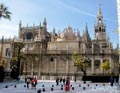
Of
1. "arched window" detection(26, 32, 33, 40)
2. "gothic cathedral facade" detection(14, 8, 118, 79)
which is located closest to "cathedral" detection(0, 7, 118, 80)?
"gothic cathedral facade" detection(14, 8, 118, 79)

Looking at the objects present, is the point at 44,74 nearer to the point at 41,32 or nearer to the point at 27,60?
the point at 27,60

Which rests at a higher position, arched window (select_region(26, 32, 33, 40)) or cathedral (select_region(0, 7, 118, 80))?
arched window (select_region(26, 32, 33, 40))

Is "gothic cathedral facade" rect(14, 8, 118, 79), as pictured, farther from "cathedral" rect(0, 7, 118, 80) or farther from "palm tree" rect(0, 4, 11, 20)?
"palm tree" rect(0, 4, 11, 20)

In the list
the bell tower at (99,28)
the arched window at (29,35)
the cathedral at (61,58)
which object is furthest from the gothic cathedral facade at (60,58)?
the bell tower at (99,28)

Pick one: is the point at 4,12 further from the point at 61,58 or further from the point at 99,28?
the point at 99,28

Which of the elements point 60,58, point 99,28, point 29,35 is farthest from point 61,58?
point 99,28

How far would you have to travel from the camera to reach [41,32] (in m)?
76.3

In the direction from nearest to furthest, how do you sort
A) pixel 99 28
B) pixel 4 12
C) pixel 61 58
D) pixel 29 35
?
pixel 4 12
pixel 61 58
pixel 29 35
pixel 99 28

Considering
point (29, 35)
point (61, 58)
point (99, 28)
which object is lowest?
point (61, 58)

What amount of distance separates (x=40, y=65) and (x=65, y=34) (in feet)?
52.3

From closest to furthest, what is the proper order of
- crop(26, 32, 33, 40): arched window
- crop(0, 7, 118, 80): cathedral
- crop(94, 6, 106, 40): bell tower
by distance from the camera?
crop(0, 7, 118, 80): cathedral < crop(26, 32, 33, 40): arched window < crop(94, 6, 106, 40): bell tower

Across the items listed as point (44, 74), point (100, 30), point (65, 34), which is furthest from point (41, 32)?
point (100, 30)

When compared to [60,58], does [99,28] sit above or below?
above

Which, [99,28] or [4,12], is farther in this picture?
[99,28]
